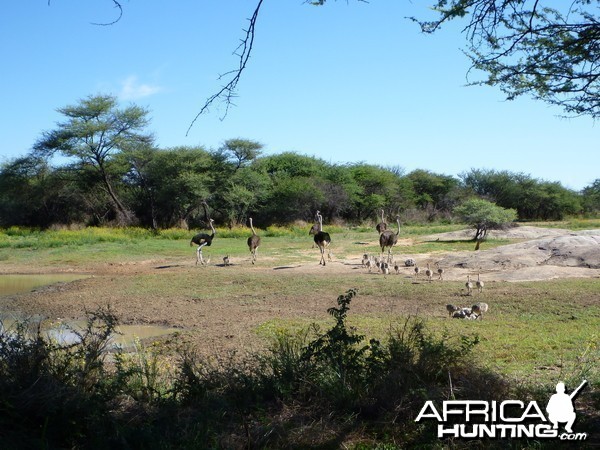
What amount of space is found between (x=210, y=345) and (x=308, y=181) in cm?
3752

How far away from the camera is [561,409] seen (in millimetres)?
4688

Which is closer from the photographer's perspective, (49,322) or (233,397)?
(233,397)

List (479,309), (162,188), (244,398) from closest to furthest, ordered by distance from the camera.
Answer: (244,398) → (479,309) → (162,188)

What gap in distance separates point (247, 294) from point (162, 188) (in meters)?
29.1

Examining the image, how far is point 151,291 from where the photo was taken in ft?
57.5

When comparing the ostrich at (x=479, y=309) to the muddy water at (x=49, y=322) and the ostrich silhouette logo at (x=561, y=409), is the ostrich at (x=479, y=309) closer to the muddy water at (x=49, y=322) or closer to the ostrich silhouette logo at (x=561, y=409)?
the muddy water at (x=49, y=322)

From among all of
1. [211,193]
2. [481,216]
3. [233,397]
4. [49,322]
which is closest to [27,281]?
[49,322]

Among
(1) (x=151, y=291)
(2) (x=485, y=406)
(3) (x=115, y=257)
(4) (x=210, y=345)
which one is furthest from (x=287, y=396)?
(3) (x=115, y=257)

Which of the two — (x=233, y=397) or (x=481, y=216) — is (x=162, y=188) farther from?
(x=233, y=397)

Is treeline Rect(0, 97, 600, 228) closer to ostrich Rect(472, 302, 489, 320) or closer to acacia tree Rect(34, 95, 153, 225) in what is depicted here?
acacia tree Rect(34, 95, 153, 225)

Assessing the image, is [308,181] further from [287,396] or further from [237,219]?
[287,396]

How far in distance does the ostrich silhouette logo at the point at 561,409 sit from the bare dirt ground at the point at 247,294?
17.4 feet

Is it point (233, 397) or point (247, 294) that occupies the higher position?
point (233, 397)

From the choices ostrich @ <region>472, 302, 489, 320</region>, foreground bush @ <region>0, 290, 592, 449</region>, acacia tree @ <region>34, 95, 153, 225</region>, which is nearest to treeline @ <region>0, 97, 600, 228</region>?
acacia tree @ <region>34, 95, 153, 225</region>
